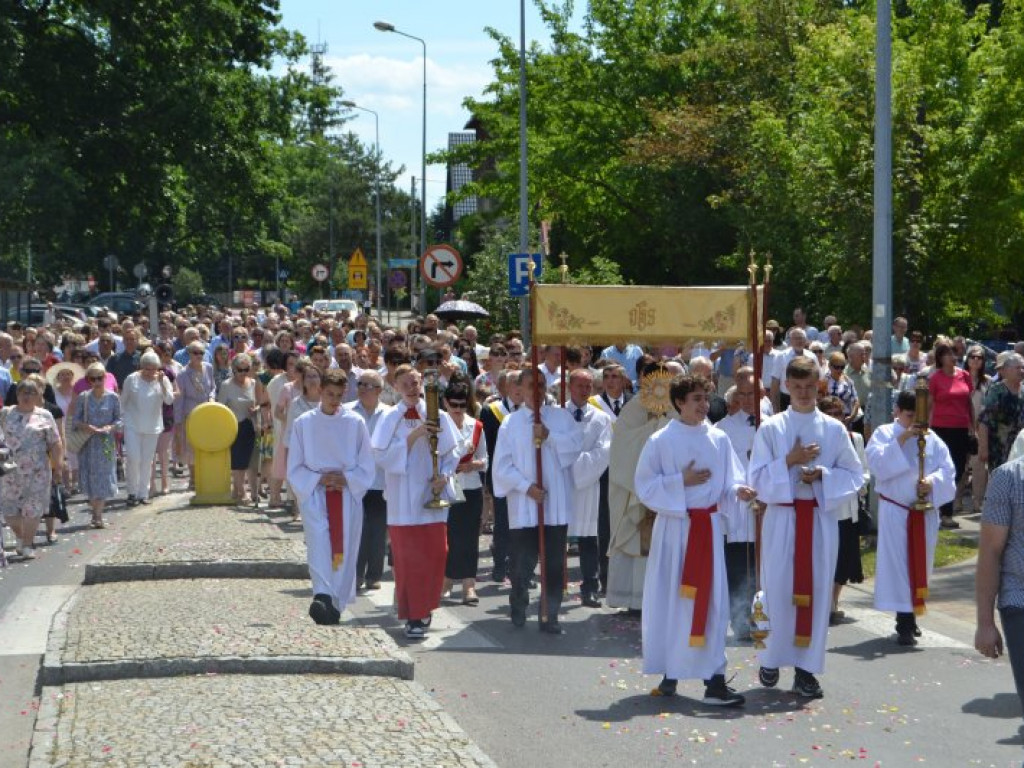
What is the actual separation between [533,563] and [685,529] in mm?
2696

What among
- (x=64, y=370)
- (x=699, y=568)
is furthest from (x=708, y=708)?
(x=64, y=370)

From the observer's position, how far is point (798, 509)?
10320 mm

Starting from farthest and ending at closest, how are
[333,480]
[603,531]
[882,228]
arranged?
[882,228] → [603,531] → [333,480]

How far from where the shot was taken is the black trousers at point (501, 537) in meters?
14.5

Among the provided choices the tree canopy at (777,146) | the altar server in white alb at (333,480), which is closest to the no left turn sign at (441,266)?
the tree canopy at (777,146)

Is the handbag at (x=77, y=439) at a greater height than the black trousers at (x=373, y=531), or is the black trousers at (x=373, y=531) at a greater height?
the handbag at (x=77, y=439)

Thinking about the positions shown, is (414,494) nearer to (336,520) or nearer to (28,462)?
(336,520)

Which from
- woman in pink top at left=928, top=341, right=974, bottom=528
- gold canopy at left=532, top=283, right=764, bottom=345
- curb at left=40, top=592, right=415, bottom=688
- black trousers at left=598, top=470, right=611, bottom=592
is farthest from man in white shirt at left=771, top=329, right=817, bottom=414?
curb at left=40, top=592, right=415, bottom=688

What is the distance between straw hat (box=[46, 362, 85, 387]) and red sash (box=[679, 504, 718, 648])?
12083 mm

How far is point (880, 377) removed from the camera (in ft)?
53.2

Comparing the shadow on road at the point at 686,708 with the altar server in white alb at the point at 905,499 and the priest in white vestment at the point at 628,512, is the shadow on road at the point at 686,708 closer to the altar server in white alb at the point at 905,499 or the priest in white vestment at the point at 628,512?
the altar server in white alb at the point at 905,499

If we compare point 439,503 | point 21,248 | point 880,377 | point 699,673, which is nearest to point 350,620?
point 439,503

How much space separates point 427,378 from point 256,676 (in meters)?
4.00

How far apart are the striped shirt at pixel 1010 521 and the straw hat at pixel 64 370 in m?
15.5
